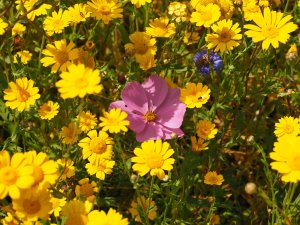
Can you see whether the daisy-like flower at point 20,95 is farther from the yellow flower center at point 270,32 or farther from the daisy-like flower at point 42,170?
the yellow flower center at point 270,32

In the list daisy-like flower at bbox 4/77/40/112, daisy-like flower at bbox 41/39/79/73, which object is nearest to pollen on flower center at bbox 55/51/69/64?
daisy-like flower at bbox 41/39/79/73

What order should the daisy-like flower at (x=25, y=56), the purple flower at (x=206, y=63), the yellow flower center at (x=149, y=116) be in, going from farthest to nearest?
1. the daisy-like flower at (x=25, y=56)
2. the purple flower at (x=206, y=63)
3. the yellow flower center at (x=149, y=116)

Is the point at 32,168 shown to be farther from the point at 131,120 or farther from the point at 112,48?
the point at 112,48

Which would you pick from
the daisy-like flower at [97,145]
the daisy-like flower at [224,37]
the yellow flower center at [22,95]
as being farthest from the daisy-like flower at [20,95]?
the daisy-like flower at [224,37]

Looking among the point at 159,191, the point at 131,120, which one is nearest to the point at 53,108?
the point at 131,120

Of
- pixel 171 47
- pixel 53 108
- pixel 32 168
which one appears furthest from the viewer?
pixel 171 47

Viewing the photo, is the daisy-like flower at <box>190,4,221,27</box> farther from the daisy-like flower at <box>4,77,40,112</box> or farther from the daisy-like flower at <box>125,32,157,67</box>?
the daisy-like flower at <box>4,77,40,112</box>
